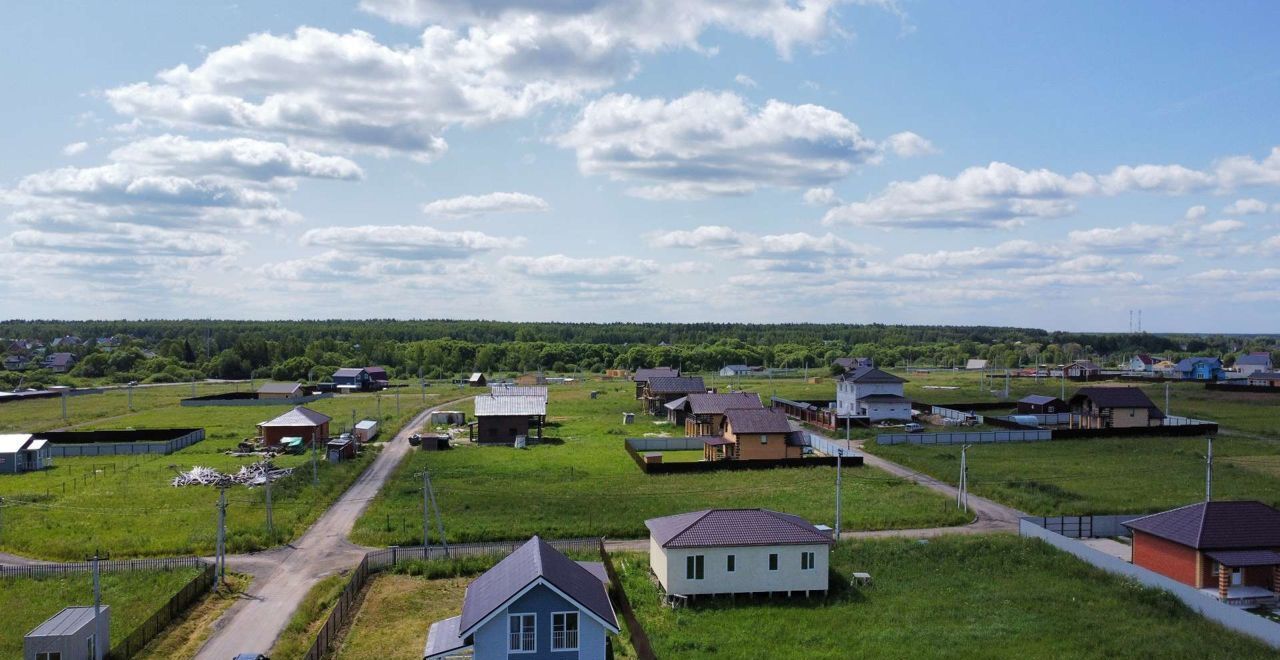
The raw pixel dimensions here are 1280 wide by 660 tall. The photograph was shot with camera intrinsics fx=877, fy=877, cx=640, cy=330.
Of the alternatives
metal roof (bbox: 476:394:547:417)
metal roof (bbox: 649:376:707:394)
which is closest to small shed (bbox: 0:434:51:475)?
metal roof (bbox: 476:394:547:417)

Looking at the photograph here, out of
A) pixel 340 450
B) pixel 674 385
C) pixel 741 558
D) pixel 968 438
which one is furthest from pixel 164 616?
pixel 674 385

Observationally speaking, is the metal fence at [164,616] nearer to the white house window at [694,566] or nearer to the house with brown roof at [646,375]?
the white house window at [694,566]

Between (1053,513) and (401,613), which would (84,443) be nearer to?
(401,613)

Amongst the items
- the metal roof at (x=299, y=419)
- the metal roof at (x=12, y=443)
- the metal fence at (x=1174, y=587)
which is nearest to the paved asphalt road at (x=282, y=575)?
the metal roof at (x=299, y=419)

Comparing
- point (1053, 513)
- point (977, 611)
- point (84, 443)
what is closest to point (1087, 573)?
point (977, 611)

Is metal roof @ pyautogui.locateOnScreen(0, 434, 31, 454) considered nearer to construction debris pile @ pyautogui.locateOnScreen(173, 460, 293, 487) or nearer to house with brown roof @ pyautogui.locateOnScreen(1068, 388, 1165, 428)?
construction debris pile @ pyautogui.locateOnScreen(173, 460, 293, 487)

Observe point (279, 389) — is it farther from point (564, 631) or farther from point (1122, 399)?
point (564, 631)
